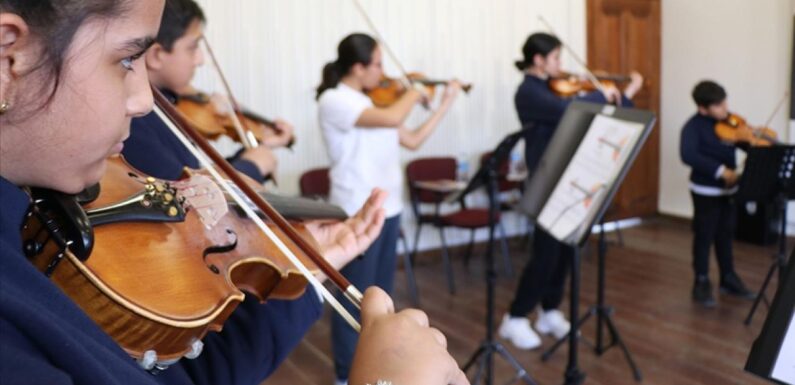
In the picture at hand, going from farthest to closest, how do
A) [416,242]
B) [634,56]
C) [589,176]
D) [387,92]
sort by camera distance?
[634,56], [416,242], [387,92], [589,176]

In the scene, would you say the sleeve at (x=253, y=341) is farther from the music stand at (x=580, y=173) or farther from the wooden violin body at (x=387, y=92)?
the wooden violin body at (x=387, y=92)

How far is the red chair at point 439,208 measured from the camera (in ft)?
14.2

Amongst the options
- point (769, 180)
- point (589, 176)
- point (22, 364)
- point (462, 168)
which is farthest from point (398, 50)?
point (22, 364)

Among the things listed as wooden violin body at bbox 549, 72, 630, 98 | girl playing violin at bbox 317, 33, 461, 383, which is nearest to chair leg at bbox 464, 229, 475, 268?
wooden violin body at bbox 549, 72, 630, 98

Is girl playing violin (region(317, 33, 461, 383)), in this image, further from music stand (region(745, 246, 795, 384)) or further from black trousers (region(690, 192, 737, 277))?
black trousers (region(690, 192, 737, 277))

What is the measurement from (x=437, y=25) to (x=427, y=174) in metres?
1.13

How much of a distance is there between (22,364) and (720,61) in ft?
19.4

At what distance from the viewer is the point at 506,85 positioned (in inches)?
207

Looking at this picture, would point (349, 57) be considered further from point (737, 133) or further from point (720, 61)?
point (720, 61)

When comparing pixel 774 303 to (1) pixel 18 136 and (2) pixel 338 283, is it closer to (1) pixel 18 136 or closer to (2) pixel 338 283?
(2) pixel 338 283

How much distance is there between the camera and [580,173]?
7.66 feet

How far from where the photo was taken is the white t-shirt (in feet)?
8.96

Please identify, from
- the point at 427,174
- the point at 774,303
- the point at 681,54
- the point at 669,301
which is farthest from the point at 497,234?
the point at 774,303

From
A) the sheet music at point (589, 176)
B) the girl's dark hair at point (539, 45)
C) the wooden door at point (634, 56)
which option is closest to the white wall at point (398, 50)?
the wooden door at point (634, 56)
